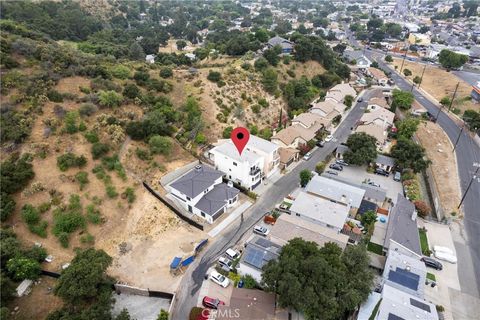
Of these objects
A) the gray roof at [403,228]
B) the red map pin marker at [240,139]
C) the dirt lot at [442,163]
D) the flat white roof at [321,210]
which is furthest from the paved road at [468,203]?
the red map pin marker at [240,139]

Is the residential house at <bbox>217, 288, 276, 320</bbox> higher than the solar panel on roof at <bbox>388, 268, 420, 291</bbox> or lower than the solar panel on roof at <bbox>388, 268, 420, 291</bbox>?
higher

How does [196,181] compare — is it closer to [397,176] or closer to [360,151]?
[360,151]

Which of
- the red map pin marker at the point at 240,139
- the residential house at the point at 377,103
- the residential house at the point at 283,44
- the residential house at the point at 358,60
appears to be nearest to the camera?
the red map pin marker at the point at 240,139

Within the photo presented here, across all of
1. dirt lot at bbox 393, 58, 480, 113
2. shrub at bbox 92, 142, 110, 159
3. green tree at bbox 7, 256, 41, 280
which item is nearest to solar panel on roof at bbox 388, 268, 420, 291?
green tree at bbox 7, 256, 41, 280

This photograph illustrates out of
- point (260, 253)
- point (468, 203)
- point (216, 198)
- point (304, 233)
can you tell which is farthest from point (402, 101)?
point (260, 253)

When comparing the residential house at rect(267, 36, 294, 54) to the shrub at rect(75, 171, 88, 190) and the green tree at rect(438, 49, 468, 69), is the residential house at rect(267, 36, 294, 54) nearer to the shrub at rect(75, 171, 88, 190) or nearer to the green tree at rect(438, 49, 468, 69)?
the green tree at rect(438, 49, 468, 69)

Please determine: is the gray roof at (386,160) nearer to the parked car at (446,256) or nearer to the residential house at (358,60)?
the parked car at (446,256)
